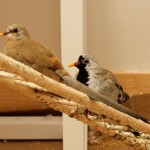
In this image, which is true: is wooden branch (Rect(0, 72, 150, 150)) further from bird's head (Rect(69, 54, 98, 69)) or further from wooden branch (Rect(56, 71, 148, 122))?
bird's head (Rect(69, 54, 98, 69))

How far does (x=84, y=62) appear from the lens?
1113 mm

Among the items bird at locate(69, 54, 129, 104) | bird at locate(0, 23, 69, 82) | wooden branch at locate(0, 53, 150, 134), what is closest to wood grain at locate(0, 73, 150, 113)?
bird at locate(69, 54, 129, 104)

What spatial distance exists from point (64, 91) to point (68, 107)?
Result: 0.33 ft

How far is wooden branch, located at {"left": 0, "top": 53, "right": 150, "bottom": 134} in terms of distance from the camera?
42cm

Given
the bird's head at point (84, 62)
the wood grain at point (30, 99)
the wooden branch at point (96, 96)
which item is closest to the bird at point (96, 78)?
the bird's head at point (84, 62)

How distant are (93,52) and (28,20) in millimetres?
226

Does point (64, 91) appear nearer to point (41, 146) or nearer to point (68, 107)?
point (68, 107)

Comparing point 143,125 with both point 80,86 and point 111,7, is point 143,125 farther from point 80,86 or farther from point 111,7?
point 111,7

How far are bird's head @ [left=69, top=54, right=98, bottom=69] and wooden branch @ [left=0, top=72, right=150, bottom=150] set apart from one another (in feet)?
1.24

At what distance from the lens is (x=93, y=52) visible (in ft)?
4.33

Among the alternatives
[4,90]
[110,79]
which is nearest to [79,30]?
[110,79]

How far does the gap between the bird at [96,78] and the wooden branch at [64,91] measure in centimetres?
44

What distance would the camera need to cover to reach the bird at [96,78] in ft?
3.66

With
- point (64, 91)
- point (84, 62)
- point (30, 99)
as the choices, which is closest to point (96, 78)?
point (84, 62)
